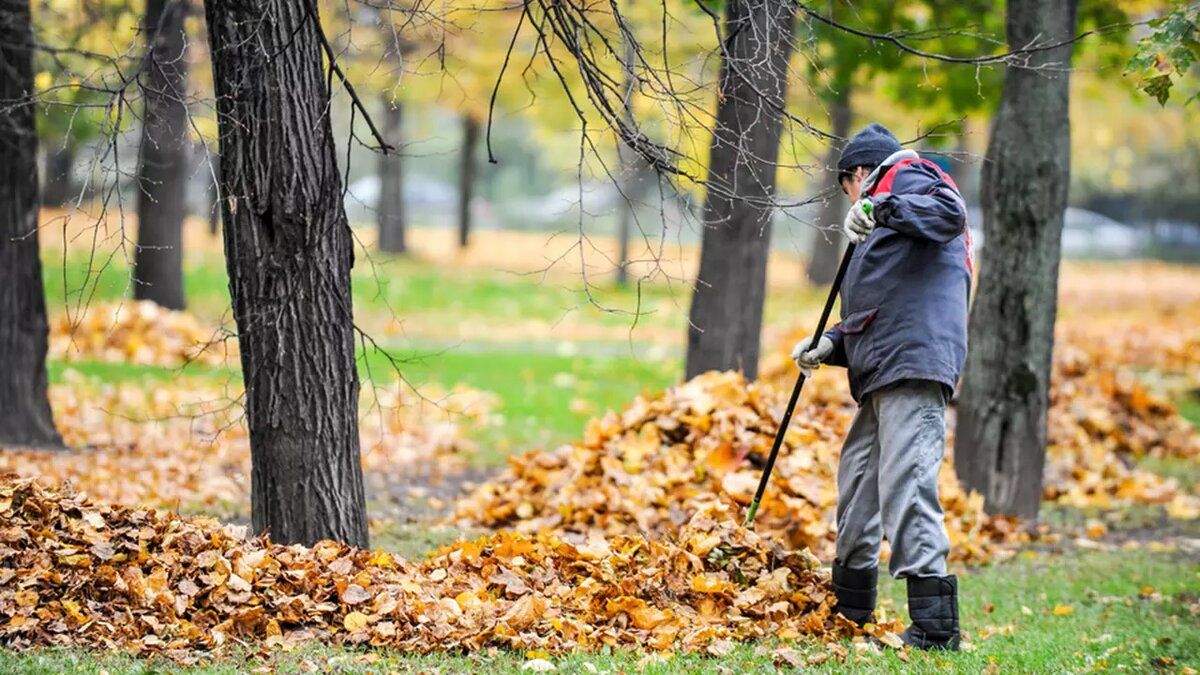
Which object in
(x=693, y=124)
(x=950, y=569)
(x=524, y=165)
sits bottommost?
(x=950, y=569)

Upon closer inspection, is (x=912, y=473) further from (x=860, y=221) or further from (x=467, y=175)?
(x=467, y=175)

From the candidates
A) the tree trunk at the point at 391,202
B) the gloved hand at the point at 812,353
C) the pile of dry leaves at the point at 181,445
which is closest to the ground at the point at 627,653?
the pile of dry leaves at the point at 181,445

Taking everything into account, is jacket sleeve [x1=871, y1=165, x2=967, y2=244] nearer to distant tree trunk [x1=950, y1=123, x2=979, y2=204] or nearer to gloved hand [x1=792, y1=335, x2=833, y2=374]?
distant tree trunk [x1=950, y1=123, x2=979, y2=204]

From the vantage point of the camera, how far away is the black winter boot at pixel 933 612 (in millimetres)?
5535

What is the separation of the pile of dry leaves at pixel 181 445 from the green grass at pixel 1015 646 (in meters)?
2.63

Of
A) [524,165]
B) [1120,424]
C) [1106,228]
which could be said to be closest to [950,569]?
[1120,424]

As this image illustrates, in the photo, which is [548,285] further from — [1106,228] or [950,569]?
[1106,228]

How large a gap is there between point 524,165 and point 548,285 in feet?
148

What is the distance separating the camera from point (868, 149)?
568cm

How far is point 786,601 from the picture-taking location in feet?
18.9

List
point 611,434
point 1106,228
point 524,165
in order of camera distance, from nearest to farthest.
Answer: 1. point 611,434
2. point 1106,228
3. point 524,165

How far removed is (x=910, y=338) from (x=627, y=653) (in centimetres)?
179

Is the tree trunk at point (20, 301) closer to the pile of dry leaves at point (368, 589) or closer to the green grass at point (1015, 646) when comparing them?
the pile of dry leaves at point (368, 589)

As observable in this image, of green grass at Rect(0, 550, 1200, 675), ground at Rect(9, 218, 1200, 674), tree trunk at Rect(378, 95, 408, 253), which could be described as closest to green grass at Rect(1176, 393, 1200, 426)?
ground at Rect(9, 218, 1200, 674)
